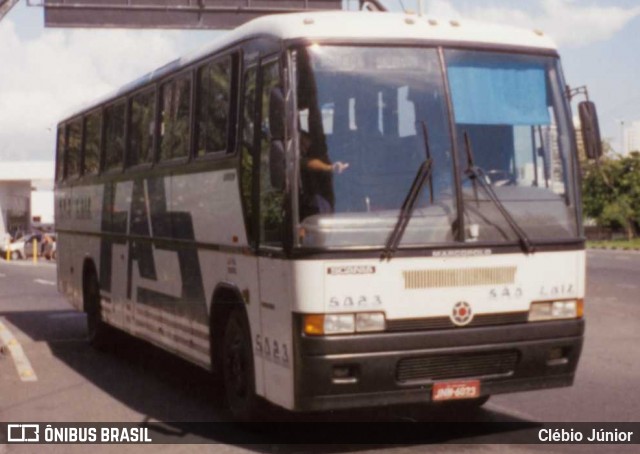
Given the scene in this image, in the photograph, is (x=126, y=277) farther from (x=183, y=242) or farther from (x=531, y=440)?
Result: (x=531, y=440)

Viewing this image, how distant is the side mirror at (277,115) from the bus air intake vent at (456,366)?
5.86 ft

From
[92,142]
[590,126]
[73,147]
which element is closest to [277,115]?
[590,126]

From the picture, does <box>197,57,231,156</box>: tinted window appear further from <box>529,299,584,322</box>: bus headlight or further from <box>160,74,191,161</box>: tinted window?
<box>529,299,584,322</box>: bus headlight

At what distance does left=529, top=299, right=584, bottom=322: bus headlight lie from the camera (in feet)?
28.3

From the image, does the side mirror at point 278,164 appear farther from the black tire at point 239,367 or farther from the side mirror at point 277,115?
the black tire at point 239,367

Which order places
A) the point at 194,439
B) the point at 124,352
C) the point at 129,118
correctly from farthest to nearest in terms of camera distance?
the point at 124,352 → the point at 129,118 → the point at 194,439

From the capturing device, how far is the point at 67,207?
17.7 meters

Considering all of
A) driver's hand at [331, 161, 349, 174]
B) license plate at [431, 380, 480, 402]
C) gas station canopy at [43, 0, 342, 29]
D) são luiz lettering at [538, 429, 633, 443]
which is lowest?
são luiz lettering at [538, 429, 633, 443]

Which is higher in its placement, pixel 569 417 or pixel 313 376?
pixel 313 376

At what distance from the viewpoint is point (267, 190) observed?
866 centimetres

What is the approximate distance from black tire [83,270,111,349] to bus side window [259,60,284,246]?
23.2ft

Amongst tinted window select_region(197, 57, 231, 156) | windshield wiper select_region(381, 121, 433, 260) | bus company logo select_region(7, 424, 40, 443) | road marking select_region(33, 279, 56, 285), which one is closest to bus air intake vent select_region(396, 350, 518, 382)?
windshield wiper select_region(381, 121, 433, 260)

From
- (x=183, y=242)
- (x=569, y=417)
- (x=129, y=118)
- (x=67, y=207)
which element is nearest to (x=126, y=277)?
(x=129, y=118)

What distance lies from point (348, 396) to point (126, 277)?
6.04 metres
